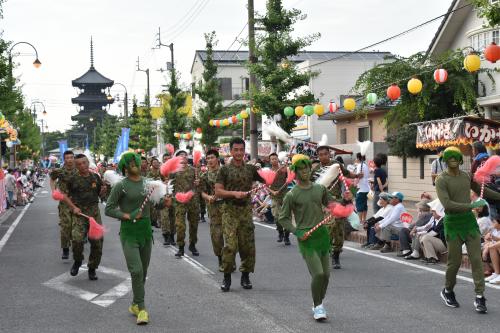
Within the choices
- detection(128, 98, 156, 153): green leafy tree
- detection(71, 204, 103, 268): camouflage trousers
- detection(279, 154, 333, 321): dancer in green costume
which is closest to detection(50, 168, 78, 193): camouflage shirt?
detection(71, 204, 103, 268): camouflage trousers

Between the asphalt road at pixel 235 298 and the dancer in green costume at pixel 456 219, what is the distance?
0.46 meters

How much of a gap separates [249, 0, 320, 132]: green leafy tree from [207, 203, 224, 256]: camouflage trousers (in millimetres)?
16772

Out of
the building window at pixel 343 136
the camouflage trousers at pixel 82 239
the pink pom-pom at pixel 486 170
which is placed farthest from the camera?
the building window at pixel 343 136

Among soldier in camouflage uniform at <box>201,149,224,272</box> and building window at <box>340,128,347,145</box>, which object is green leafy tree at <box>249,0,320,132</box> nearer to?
building window at <box>340,128,347,145</box>

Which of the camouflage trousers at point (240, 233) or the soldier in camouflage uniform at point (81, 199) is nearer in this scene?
the camouflage trousers at point (240, 233)

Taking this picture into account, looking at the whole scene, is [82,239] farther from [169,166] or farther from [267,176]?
[267,176]

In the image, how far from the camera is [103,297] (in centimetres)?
863

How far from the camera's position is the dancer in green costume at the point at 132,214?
745 centimetres

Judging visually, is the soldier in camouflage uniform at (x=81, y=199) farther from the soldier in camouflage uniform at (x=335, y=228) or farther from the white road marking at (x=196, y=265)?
the soldier in camouflage uniform at (x=335, y=228)

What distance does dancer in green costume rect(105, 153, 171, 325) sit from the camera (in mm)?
7453

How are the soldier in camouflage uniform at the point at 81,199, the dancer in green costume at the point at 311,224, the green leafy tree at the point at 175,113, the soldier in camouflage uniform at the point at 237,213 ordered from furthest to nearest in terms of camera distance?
the green leafy tree at the point at 175,113
the soldier in camouflage uniform at the point at 81,199
the soldier in camouflage uniform at the point at 237,213
the dancer in green costume at the point at 311,224

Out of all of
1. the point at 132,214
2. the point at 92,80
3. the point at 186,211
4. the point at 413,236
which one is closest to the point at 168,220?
the point at 186,211

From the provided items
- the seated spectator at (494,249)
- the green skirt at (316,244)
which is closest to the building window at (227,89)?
the seated spectator at (494,249)

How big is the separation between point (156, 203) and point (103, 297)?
5.57 feet
